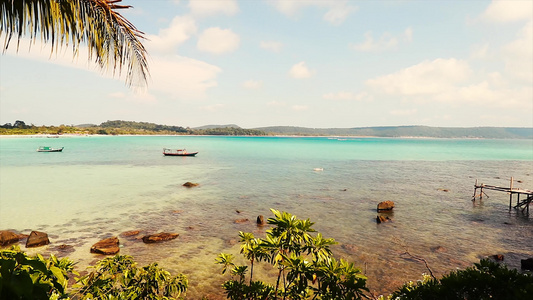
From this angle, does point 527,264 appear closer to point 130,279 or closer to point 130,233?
point 130,279

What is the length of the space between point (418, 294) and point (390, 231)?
18007 mm

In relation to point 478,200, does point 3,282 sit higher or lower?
higher

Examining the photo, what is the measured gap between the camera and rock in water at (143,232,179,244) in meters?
17.7

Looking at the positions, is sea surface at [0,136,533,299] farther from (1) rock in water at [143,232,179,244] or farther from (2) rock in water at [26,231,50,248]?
(1) rock in water at [143,232,179,244]

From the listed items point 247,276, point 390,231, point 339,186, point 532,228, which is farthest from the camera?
point 339,186

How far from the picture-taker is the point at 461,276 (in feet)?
15.1

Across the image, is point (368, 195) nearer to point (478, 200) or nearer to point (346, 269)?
point (478, 200)

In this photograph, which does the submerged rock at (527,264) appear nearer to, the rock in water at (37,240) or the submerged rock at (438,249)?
the submerged rock at (438,249)

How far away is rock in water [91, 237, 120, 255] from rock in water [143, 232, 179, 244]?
1.80 metres

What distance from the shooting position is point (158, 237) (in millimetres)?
17906

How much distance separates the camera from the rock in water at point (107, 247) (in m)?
15.6

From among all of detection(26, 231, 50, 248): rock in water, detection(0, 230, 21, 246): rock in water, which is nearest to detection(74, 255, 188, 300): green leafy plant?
detection(26, 231, 50, 248): rock in water

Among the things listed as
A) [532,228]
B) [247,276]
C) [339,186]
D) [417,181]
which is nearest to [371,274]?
[247,276]

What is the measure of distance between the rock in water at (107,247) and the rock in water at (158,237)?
1796 millimetres
